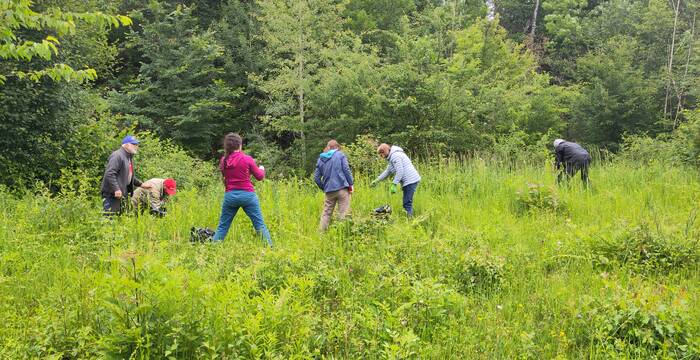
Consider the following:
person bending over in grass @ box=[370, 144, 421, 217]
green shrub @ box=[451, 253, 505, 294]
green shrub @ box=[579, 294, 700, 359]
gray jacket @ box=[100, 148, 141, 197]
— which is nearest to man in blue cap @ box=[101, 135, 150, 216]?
gray jacket @ box=[100, 148, 141, 197]

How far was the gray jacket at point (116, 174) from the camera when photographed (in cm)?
771

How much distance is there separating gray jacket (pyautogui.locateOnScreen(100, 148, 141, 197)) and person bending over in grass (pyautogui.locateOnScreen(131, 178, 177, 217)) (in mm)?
295

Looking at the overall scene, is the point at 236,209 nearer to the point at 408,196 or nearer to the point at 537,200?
the point at 408,196

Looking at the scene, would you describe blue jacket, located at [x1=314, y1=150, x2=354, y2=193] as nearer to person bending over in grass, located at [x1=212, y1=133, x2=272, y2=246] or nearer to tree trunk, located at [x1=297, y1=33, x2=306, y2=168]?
person bending over in grass, located at [x1=212, y1=133, x2=272, y2=246]

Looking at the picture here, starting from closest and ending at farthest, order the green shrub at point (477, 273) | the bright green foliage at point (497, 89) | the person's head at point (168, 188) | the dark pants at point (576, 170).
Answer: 1. the green shrub at point (477, 273)
2. the person's head at point (168, 188)
3. the dark pants at point (576, 170)
4. the bright green foliage at point (497, 89)

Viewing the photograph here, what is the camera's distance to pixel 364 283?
504cm

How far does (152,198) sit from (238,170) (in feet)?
8.44

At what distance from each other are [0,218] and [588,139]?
988 inches

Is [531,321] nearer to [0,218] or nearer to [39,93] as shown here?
[0,218]

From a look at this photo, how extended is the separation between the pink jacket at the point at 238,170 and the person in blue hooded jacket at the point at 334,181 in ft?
4.09

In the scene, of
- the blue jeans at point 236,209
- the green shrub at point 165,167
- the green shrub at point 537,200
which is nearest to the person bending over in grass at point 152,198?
the blue jeans at point 236,209

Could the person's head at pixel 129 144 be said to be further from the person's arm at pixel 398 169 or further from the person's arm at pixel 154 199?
the person's arm at pixel 398 169

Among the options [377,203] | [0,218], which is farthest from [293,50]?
[0,218]

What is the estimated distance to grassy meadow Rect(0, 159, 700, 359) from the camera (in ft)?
11.9
